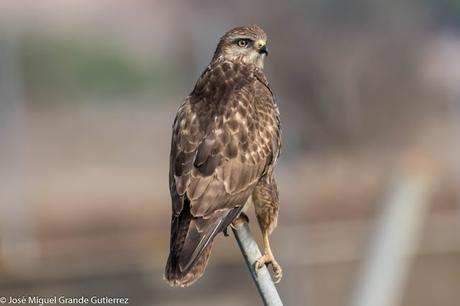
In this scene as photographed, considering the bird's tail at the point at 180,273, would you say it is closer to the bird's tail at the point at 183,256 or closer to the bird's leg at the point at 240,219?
the bird's tail at the point at 183,256

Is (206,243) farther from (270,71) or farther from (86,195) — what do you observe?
(86,195)

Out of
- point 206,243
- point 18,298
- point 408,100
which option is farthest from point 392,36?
point 206,243

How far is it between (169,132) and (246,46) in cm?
710

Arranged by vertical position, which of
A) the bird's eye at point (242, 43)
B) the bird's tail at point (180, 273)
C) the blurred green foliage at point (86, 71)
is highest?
the blurred green foliage at point (86, 71)

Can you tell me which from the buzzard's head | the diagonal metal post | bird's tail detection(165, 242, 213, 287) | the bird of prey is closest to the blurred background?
the buzzard's head

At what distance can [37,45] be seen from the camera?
56.3 ft

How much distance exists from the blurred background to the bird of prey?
4.33m

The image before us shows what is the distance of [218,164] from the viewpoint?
5.88m

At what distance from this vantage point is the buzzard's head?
6793 mm

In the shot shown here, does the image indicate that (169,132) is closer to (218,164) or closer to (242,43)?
(242,43)

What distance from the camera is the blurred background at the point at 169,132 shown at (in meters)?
11.8

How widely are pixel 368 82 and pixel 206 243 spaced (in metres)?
9.97

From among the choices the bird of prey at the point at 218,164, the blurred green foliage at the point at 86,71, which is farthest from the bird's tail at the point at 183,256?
the blurred green foliage at the point at 86,71

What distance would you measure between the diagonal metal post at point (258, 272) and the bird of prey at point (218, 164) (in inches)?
25.0
